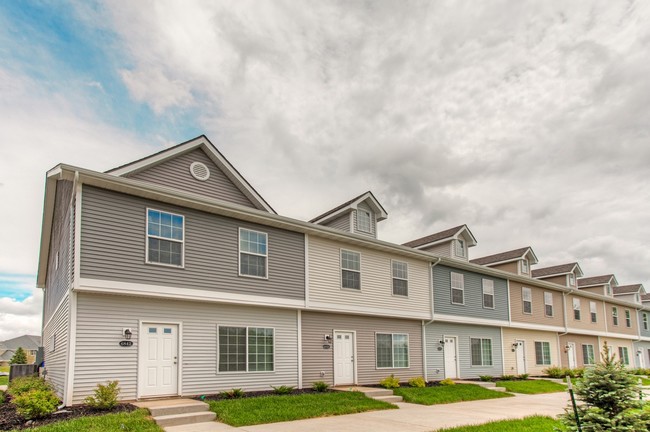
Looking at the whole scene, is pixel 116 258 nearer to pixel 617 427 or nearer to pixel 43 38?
pixel 43 38

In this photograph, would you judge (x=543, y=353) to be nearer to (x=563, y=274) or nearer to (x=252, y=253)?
(x=563, y=274)

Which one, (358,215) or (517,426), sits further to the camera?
(358,215)

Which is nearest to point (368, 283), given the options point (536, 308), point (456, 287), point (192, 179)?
point (456, 287)

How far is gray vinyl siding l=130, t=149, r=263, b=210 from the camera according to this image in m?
14.9

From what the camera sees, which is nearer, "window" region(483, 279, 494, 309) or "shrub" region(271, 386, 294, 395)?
"shrub" region(271, 386, 294, 395)

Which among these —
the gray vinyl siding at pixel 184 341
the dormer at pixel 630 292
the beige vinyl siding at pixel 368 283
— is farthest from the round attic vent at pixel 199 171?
the dormer at pixel 630 292

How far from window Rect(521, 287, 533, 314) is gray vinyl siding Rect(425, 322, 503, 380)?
3.00 m

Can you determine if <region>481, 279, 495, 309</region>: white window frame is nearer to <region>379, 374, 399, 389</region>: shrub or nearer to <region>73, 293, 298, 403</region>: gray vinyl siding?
<region>379, 374, 399, 389</region>: shrub

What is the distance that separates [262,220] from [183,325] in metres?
3.90

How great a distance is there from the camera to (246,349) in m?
15.1

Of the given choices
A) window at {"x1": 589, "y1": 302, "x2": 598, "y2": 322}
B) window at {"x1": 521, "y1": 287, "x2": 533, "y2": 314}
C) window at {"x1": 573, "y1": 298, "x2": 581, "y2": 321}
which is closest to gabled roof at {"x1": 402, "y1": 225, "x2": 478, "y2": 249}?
window at {"x1": 521, "y1": 287, "x2": 533, "y2": 314}

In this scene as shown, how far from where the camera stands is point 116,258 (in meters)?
12.7

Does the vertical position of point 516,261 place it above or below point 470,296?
above

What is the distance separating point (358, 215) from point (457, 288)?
6642mm
